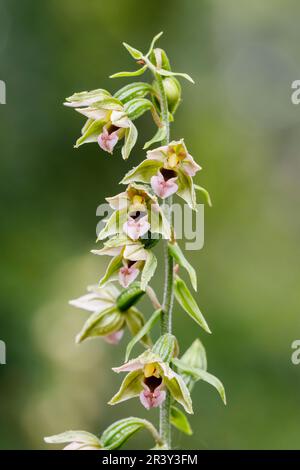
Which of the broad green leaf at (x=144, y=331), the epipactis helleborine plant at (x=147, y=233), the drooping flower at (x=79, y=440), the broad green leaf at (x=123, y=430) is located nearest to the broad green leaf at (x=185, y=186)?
the epipactis helleborine plant at (x=147, y=233)

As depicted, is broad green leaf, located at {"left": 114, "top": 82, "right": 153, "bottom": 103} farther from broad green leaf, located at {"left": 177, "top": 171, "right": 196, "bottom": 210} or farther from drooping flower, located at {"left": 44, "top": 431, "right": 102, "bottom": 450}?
drooping flower, located at {"left": 44, "top": 431, "right": 102, "bottom": 450}

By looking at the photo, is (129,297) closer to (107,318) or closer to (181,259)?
(107,318)

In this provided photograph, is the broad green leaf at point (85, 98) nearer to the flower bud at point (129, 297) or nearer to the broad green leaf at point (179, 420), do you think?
the flower bud at point (129, 297)

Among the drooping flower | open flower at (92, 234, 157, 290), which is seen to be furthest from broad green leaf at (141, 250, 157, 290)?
the drooping flower

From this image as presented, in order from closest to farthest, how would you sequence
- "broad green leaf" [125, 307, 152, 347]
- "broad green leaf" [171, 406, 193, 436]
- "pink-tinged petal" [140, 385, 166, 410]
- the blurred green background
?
1. "pink-tinged petal" [140, 385, 166, 410]
2. "broad green leaf" [171, 406, 193, 436]
3. "broad green leaf" [125, 307, 152, 347]
4. the blurred green background

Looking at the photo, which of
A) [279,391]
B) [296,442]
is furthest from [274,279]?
[296,442]

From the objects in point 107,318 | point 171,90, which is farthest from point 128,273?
point 171,90
